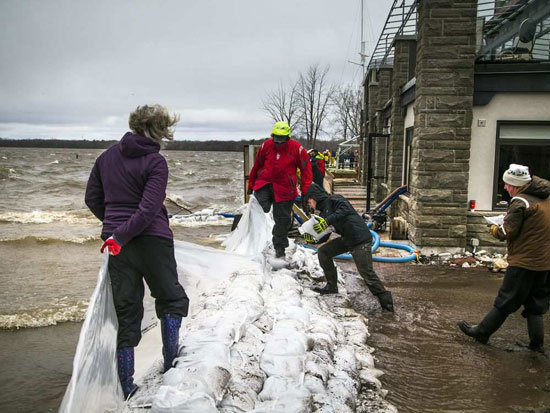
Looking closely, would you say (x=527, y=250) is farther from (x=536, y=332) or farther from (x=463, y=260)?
(x=463, y=260)

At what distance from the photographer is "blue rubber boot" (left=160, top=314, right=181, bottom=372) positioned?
125 inches

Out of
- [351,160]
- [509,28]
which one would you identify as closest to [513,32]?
[509,28]

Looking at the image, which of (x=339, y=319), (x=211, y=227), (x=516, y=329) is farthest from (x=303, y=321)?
(x=211, y=227)

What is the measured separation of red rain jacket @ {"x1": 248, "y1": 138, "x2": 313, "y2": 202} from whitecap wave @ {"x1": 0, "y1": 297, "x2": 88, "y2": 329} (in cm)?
273

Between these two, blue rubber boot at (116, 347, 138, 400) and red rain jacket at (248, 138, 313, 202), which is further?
red rain jacket at (248, 138, 313, 202)

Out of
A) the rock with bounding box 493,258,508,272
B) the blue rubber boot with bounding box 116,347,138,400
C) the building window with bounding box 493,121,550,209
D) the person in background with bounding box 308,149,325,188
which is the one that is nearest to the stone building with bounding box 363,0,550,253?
the building window with bounding box 493,121,550,209

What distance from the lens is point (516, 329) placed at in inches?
196

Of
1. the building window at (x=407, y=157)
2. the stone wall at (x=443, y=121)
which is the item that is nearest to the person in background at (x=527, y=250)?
the stone wall at (x=443, y=121)

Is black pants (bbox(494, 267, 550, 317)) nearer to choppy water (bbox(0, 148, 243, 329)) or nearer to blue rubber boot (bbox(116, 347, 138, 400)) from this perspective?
blue rubber boot (bbox(116, 347, 138, 400))

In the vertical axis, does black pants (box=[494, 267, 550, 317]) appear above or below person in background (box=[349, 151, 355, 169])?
below

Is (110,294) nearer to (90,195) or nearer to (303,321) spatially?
(90,195)

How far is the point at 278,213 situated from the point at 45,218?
14173 millimetres

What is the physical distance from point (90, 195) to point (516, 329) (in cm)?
434

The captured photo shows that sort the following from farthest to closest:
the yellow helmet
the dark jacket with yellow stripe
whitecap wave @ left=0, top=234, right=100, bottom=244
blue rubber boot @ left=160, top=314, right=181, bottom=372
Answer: whitecap wave @ left=0, top=234, right=100, bottom=244
the yellow helmet
the dark jacket with yellow stripe
blue rubber boot @ left=160, top=314, right=181, bottom=372
